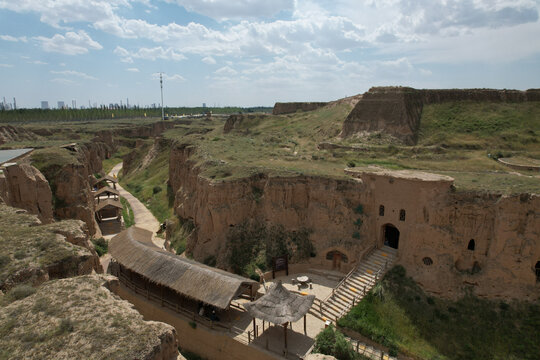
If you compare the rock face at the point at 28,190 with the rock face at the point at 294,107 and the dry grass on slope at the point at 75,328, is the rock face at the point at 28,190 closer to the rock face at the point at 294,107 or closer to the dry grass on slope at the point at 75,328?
the dry grass on slope at the point at 75,328

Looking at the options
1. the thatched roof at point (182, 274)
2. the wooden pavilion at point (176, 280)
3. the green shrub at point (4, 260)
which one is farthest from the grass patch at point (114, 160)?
the green shrub at point (4, 260)

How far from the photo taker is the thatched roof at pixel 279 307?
19375 millimetres

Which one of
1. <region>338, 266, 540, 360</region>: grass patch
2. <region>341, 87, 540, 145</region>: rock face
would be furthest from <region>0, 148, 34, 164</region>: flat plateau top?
<region>341, 87, 540, 145</region>: rock face

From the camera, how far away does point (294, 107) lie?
86.4 metres

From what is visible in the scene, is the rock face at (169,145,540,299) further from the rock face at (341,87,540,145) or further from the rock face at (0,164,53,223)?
the rock face at (341,87,540,145)

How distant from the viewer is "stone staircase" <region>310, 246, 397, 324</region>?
23484 millimetres

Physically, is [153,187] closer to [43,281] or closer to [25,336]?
[43,281]

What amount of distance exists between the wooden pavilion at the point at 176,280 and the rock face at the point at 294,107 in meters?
62.7

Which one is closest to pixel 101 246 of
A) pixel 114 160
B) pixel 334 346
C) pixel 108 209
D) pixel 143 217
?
pixel 108 209

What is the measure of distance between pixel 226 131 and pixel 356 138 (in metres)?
37.2

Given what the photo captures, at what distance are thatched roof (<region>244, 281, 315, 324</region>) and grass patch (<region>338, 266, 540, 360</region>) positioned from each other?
378 centimetres

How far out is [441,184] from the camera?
2505 centimetres

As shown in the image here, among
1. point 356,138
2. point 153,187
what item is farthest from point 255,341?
point 153,187

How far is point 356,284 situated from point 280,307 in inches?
307
